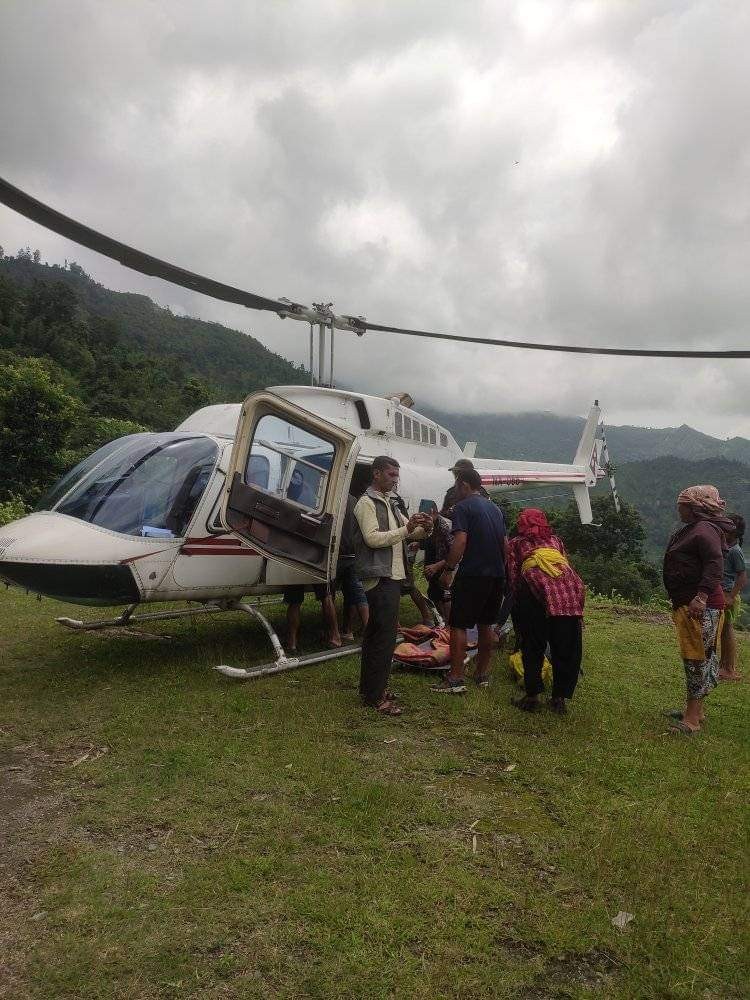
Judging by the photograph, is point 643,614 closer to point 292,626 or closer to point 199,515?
point 292,626

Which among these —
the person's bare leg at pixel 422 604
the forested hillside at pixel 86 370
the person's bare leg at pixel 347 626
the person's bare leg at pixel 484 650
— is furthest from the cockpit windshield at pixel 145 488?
the forested hillside at pixel 86 370

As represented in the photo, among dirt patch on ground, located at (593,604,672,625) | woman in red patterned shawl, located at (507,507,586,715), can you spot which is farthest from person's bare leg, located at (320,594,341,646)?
dirt patch on ground, located at (593,604,672,625)

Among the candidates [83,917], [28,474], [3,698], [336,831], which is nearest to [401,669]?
[336,831]

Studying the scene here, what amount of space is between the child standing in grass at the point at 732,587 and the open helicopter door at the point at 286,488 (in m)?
3.81

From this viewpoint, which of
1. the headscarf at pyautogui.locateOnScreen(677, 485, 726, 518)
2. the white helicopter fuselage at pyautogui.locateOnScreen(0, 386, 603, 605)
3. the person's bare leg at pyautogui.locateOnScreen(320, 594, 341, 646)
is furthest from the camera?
the person's bare leg at pyautogui.locateOnScreen(320, 594, 341, 646)

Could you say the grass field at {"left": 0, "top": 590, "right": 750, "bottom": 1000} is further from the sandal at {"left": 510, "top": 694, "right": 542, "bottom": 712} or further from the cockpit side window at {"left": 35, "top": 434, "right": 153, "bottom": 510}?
the cockpit side window at {"left": 35, "top": 434, "right": 153, "bottom": 510}

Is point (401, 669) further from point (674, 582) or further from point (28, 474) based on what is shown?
point (28, 474)

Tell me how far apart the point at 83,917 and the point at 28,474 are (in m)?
22.2

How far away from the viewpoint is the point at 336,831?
3096mm

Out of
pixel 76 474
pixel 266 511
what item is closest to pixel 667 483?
pixel 266 511

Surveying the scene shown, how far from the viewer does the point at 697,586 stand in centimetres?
443

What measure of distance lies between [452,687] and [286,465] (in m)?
2.34

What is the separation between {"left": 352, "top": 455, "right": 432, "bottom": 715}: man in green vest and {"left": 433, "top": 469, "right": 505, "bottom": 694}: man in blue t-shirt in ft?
1.12

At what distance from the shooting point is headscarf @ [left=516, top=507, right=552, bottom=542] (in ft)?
16.5
